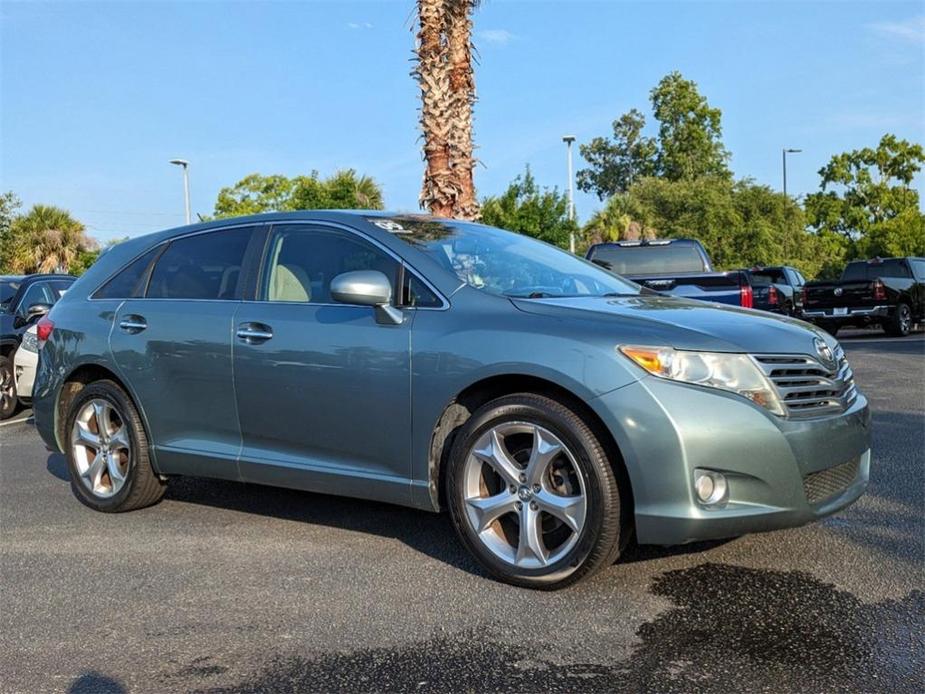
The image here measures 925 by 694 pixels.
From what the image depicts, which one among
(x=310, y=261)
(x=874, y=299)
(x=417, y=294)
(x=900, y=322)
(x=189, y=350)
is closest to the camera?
(x=417, y=294)

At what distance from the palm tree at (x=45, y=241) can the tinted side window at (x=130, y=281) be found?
1355 inches

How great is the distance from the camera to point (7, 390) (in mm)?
10312

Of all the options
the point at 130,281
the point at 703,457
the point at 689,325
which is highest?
the point at 130,281

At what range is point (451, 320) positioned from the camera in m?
4.02

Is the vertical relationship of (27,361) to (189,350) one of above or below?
below

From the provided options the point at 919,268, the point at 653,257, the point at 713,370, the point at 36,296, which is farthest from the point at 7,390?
the point at 919,268

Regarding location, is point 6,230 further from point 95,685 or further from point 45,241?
point 95,685

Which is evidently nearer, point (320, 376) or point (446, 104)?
point (320, 376)

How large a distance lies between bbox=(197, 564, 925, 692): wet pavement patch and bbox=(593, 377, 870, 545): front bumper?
0.35m

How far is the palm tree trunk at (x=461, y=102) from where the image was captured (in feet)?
41.6

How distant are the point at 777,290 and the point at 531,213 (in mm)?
6317

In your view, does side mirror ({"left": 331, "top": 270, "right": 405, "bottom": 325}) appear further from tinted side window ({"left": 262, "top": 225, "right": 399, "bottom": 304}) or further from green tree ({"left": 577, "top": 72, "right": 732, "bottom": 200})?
green tree ({"left": 577, "top": 72, "right": 732, "bottom": 200})

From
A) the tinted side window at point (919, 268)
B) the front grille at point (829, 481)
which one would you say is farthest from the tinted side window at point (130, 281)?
the tinted side window at point (919, 268)

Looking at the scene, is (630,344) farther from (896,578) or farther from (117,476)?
(117,476)
